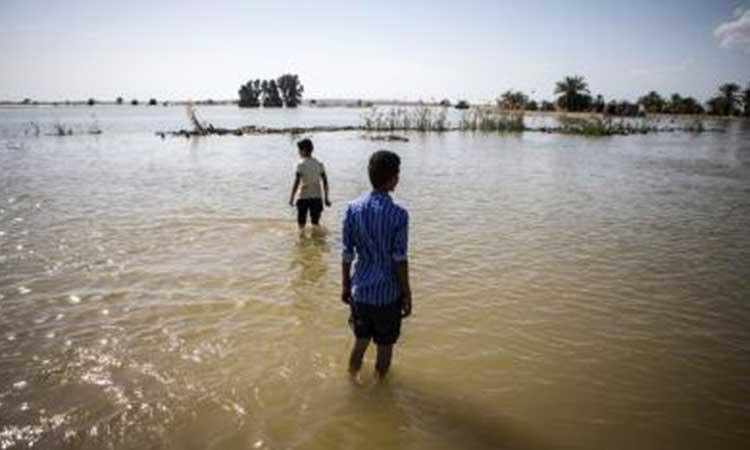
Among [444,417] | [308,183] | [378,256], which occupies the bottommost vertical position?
[444,417]

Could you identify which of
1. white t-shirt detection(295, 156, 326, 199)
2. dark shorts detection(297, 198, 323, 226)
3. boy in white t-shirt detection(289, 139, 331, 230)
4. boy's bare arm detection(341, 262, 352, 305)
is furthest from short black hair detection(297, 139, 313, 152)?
boy's bare arm detection(341, 262, 352, 305)

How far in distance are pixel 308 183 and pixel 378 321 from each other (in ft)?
18.3

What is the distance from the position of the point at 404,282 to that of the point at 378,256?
0.29 meters

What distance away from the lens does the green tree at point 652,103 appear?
91500 mm

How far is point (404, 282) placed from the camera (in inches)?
169

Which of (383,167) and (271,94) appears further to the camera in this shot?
(271,94)

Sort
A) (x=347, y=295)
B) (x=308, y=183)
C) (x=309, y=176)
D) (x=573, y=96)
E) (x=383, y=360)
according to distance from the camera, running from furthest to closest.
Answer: (x=573, y=96) < (x=308, y=183) < (x=309, y=176) < (x=383, y=360) < (x=347, y=295)

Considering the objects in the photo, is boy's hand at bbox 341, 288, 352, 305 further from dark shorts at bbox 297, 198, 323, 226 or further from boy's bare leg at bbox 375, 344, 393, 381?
dark shorts at bbox 297, 198, 323, 226

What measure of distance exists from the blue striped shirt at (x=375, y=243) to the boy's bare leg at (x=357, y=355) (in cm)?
49

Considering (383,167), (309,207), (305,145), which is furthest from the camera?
(309,207)

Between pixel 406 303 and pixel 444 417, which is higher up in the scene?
pixel 406 303

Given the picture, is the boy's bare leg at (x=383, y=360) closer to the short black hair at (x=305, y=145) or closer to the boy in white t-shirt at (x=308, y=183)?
the boy in white t-shirt at (x=308, y=183)

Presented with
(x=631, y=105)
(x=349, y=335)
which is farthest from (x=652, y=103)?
(x=349, y=335)

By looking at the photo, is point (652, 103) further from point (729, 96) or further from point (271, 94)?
point (271, 94)
